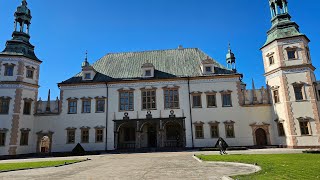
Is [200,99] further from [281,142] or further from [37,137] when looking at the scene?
[37,137]

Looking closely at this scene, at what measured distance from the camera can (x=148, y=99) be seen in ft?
109

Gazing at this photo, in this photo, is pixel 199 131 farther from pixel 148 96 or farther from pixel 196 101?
pixel 148 96

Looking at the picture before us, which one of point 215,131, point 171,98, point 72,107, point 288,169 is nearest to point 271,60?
point 215,131

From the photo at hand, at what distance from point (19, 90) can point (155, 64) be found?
19.3m

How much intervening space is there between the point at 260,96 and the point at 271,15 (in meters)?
11.5

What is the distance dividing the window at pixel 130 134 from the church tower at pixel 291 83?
62.3 ft

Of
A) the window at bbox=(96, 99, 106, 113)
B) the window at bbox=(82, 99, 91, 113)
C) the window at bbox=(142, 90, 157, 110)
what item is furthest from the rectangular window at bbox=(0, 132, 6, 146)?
the window at bbox=(142, 90, 157, 110)

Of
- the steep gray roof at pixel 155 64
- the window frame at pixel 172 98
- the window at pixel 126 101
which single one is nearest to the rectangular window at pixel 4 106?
the steep gray roof at pixel 155 64

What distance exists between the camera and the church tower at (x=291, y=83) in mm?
27344

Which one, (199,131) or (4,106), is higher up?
(4,106)

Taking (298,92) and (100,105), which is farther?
(100,105)

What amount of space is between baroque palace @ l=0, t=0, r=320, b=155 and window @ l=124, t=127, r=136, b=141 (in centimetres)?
14

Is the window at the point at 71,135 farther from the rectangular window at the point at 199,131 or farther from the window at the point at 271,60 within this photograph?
the window at the point at 271,60

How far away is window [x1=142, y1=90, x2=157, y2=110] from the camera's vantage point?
1294 inches
